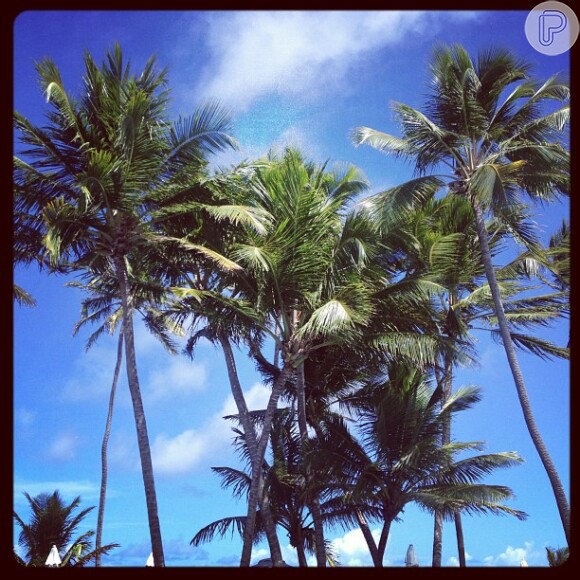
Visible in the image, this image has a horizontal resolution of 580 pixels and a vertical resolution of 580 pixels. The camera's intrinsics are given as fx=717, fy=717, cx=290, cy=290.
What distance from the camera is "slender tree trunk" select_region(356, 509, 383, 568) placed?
14.2m

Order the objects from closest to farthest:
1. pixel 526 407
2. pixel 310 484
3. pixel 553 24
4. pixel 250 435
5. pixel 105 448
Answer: pixel 553 24
pixel 526 407
pixel 310 484
pixel 250 435
pixel 105 448

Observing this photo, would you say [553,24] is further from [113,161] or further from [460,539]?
[460,539]

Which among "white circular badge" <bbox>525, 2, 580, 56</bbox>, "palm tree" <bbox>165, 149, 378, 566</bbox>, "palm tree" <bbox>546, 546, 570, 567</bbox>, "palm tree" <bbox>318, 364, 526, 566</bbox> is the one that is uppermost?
"palm tree" <bbox>165, 149, 378, 566</bbox>

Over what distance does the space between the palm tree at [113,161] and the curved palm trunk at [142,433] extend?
2 cm

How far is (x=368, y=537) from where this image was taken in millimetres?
14672

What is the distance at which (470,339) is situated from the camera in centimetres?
1631

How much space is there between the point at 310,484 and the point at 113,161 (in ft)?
23.7

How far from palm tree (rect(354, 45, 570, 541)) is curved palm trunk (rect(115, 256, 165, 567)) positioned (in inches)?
222

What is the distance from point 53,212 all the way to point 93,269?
106 inches

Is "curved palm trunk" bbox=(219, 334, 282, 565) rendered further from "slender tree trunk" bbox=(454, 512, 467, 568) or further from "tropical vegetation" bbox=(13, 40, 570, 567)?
"slender tree trunk" bbox=(454, 512, 467, 568)

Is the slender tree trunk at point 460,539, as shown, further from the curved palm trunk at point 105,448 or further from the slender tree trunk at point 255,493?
the curved palm trunk at point 105,448

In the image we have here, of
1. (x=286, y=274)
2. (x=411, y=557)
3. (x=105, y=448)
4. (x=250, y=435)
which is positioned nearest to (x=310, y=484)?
(x=250, y=435)

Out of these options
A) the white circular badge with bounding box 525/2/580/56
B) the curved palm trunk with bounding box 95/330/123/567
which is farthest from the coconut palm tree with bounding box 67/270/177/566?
the white circular badge with bounding box 525/2/580/56
